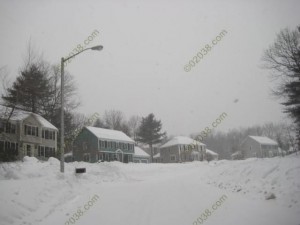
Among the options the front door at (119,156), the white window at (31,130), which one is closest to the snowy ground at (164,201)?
the white window at (31,130)

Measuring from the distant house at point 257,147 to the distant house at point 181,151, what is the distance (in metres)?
18.3

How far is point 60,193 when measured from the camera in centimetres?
1360

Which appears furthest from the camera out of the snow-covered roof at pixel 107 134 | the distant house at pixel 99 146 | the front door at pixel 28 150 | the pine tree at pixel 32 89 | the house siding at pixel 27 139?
the snow-covered roof at pixel 107 134

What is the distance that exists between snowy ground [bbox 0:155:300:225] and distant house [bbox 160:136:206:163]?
5978 cm

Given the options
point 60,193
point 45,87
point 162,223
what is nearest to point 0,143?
point 45,87

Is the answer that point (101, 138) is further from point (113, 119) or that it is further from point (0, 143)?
point (113, 119)

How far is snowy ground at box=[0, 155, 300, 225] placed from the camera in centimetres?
991

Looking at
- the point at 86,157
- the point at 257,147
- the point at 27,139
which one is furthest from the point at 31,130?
the point at 257,147

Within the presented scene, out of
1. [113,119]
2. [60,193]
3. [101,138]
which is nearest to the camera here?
[60,193]

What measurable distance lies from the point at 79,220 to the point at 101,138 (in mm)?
45949

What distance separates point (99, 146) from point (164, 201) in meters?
44.5

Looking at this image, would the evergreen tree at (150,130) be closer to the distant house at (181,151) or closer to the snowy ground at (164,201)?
the distant house at (181,151)

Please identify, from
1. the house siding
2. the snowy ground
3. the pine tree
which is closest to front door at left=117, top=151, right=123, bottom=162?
the house siding

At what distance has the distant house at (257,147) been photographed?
292 feet
